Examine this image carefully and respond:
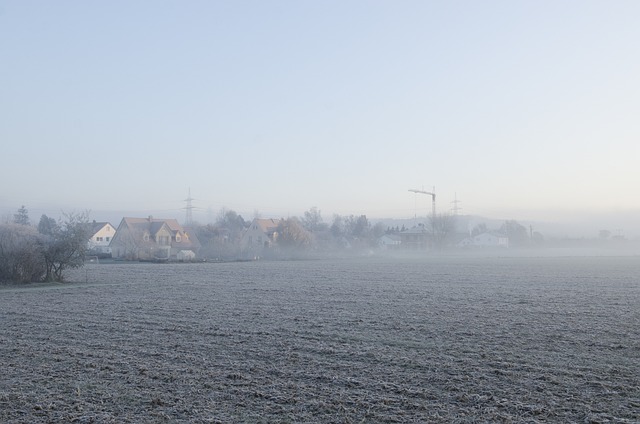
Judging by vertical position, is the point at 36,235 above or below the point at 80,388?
above

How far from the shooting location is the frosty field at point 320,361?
8.45 metres

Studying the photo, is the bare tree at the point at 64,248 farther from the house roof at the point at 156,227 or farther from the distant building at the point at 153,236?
the house roof at the point at 156,227

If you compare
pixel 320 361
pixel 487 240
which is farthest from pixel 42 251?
pixel 487 240

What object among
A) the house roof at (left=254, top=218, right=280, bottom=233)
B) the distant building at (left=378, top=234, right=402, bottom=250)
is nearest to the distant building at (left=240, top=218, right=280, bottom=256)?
the house roof at (left=254, top=218, right=280, bottom=233)

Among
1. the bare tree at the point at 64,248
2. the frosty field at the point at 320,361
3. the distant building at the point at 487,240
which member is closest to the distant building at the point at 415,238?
the distant building at the point at 487,240

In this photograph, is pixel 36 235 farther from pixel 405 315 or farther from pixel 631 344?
pixel 631 344

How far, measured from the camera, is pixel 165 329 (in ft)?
53.1

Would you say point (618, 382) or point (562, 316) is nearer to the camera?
point (618, 382)

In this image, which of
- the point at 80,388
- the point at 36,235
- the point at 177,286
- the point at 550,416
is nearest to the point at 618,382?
the point at 550,416

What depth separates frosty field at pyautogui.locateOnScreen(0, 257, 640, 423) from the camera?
845 centimetres

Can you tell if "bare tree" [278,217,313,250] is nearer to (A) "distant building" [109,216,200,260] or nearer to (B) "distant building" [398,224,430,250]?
(A) "distant building" [109,216,200,260]

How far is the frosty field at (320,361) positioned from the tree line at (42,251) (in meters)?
14.4

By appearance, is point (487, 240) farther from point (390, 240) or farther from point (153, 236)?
point (153, 236)

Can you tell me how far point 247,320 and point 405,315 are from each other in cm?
498
